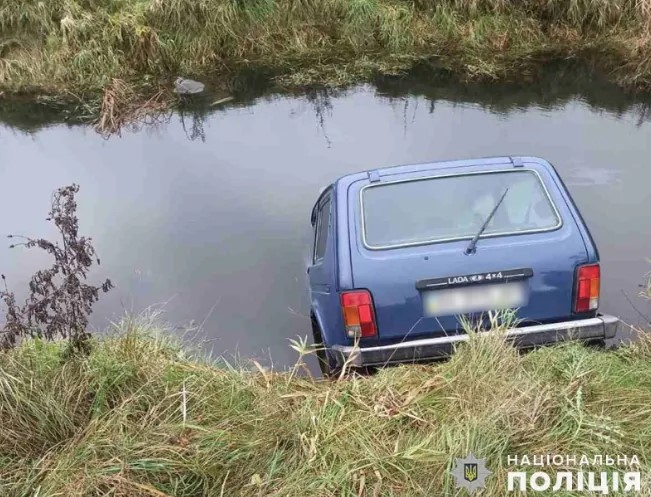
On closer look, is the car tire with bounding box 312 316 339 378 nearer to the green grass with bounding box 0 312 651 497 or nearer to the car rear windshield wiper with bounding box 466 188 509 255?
the green grass with bounding box 0 312 651 497

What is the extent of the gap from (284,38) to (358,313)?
331 inches

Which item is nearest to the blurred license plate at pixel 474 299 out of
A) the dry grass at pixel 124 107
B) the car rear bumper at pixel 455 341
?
the car rear bumper at pixel 455 341

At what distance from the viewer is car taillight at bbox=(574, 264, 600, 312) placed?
3.92 meters

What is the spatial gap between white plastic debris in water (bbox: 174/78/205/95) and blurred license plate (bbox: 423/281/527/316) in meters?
7.37

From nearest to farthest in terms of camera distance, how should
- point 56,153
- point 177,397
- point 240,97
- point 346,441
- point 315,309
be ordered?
point 346,441, point 177,397, point 315,309, point 56,153, point 240,97

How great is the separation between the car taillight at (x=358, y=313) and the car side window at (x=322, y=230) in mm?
878

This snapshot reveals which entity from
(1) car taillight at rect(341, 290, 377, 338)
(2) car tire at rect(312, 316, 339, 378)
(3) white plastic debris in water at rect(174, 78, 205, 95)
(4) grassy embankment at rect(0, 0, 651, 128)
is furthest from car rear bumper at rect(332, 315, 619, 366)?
(3) white plastic debris in water at rect(174, 78, 205, 95)

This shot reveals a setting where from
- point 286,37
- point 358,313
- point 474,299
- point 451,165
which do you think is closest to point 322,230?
point 451,165

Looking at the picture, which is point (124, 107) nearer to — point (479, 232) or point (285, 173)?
point (285, 173)

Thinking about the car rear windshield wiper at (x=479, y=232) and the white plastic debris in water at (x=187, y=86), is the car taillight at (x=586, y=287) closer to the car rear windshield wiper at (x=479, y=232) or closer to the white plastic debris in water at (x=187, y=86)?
the car rear windshield wiper at (x=479, y=232)

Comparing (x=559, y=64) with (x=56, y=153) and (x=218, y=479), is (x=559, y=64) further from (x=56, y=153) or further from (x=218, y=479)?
(x=218, y=479)

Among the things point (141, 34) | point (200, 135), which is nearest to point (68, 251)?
→ point (200, 135)

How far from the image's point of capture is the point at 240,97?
9891mm

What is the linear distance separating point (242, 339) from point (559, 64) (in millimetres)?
7579
